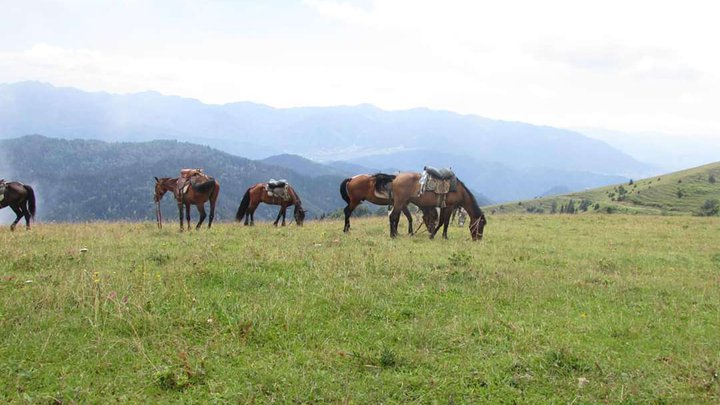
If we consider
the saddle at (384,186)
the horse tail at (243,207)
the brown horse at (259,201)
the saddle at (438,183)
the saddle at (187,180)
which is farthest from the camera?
the brown horse at (259,201)

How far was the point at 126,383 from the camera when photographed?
5297mm

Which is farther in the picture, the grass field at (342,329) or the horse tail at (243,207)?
the horse tail at (243,207)

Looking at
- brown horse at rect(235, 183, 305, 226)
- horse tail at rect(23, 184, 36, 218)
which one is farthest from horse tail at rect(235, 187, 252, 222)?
horse tail at rect(23, 184, 36, 218)

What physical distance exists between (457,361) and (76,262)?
8.18 metres

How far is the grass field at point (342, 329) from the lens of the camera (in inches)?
213

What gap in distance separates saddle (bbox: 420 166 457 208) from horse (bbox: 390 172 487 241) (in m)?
0.14

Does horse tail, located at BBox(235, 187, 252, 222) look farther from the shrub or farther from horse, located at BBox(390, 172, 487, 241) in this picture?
the shrub

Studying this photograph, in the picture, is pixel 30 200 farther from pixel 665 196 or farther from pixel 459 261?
pixel 665 196

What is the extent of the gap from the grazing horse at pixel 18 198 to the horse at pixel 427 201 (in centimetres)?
1338

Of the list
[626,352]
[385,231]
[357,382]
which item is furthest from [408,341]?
[385,231]

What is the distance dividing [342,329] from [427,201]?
10369 mm

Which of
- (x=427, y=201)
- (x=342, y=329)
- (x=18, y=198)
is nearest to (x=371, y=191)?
(x=427, y=201)

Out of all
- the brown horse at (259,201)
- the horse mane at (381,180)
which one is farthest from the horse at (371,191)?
the brown horse at (259,201)

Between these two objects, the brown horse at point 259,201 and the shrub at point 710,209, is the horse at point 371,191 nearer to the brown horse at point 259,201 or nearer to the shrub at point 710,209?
the brown horse at point 259,201
